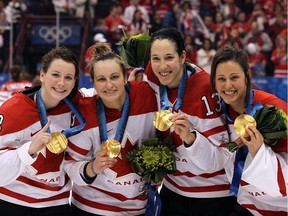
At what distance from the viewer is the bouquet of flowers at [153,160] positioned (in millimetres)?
2885

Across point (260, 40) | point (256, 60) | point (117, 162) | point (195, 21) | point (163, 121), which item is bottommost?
point (256, 60)

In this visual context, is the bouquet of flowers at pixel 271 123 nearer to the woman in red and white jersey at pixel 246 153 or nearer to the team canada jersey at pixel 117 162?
the woman in red and white jersey at pixel 246 153

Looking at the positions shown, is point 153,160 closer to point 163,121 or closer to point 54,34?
point 163,121

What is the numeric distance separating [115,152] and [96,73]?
469 millimetres

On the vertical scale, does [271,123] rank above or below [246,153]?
above

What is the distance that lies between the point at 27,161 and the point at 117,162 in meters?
0.49

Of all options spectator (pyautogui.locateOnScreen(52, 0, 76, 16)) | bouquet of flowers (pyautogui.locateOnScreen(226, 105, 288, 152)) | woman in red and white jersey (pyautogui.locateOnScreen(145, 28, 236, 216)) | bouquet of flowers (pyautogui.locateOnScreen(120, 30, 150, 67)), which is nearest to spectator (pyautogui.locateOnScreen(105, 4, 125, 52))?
spectator (pyautogui.locateOnScreen(52, 0, 76, 16))

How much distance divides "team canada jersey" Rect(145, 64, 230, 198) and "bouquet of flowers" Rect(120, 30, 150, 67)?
15.3 inches

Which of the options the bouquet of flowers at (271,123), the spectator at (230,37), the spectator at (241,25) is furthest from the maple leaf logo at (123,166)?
the spectator at (241,25)

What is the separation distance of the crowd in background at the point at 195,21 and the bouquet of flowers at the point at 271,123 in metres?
7.10

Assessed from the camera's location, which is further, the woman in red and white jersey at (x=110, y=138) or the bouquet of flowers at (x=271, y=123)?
the woman in red and white jersey at (x=110, y=138)

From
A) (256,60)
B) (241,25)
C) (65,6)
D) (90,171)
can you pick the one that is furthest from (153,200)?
(65,6)

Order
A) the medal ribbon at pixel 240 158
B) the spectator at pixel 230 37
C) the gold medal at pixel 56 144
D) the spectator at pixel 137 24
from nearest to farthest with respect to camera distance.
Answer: the medal ribbon at pixel 240 158, the gold medal at pixel 56 144, the spectator at pixel 230 37, the spectator at pixel 137 24

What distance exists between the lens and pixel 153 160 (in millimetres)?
2877
